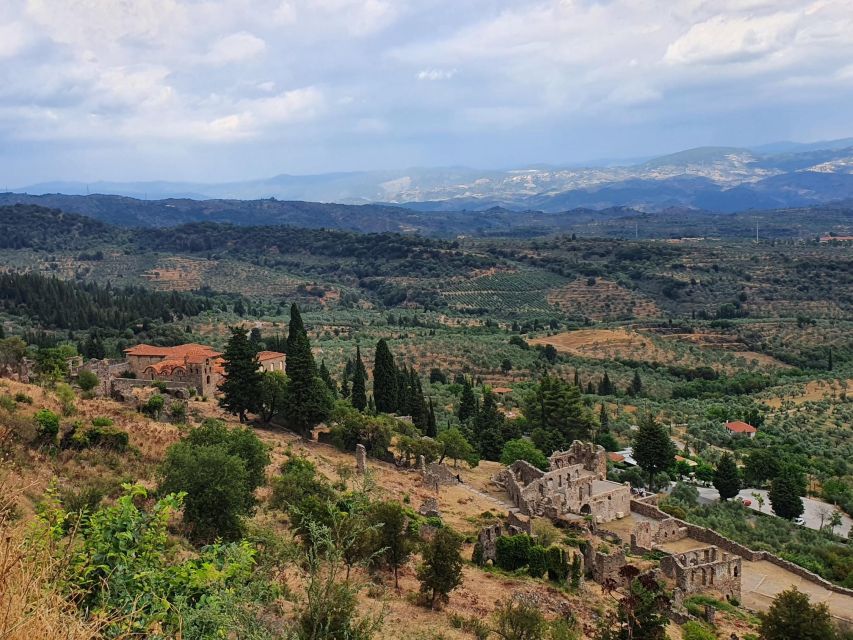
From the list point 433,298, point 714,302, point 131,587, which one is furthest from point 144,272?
point 131,587

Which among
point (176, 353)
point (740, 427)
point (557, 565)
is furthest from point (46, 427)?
point (740, 427)

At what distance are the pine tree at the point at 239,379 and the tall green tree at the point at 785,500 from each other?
3178 cm

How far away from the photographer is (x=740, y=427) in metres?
59.4

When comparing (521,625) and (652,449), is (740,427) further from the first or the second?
(521,625)

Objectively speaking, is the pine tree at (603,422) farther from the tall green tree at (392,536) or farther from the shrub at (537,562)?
the tall green tree at (392,536)

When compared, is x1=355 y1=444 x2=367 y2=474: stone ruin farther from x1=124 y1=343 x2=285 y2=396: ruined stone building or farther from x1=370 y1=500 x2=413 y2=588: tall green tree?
x1=124 y1=343 x2=285 y2=396: ruined stone building

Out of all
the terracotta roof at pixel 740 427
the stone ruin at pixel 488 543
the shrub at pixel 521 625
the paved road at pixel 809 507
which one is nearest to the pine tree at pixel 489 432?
the paved road at pixel 809 507

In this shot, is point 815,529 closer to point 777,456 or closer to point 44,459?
point 777,456

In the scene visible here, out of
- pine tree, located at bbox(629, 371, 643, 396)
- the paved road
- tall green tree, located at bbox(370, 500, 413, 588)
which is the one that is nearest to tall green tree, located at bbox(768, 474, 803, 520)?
the paved road

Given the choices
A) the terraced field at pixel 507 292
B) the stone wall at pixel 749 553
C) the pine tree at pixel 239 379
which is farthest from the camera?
the terraced field at pixel 507 292

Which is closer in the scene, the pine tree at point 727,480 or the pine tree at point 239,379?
the pine tree at point 239,379

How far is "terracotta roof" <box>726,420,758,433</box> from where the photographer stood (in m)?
58.9

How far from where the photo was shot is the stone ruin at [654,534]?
3093cm

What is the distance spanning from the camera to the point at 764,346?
9831cm
